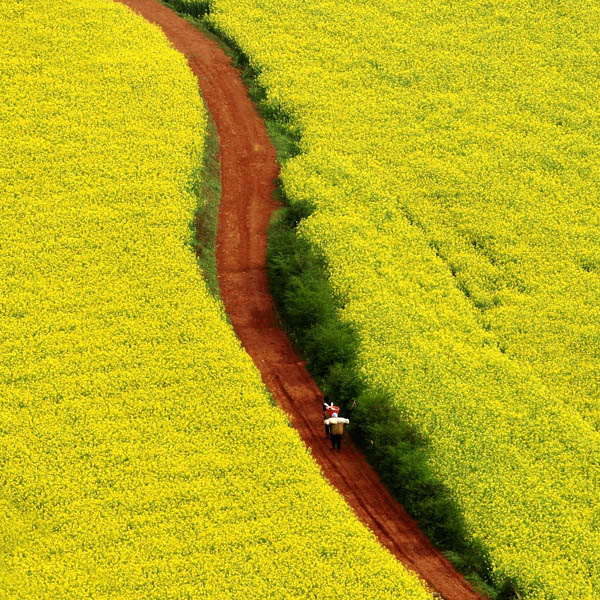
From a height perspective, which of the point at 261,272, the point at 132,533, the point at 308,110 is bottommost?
the point at 132,533

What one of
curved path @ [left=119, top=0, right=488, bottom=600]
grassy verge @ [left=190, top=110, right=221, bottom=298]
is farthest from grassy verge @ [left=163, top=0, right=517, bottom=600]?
grassy verge @ [left=190, top=110, right=221, bottom=298]

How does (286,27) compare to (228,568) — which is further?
(286,27)

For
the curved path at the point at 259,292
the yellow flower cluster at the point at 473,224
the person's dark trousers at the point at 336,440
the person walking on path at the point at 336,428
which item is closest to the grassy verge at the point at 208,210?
the curved path at the point at 259,292

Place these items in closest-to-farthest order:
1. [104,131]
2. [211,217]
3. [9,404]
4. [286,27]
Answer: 1. [9,404]
2. [211,217]
3. [104,131]
4. [286,27]

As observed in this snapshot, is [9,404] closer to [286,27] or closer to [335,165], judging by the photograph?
[335,165]

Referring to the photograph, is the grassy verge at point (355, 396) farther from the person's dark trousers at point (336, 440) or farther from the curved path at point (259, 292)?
the person's dark trousers at point (336, 440)

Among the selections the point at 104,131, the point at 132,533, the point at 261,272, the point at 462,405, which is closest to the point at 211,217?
the point at 261,272
